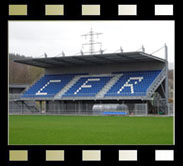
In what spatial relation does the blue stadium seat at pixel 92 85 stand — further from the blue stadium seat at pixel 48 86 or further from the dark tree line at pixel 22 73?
the dark tree line at pixel 22 73

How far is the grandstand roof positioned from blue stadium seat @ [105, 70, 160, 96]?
1.35 meters

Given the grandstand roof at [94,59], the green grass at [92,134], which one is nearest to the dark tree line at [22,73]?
the grandstand roof at [94,59]

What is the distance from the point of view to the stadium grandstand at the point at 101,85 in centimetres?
3070

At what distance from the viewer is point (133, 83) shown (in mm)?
32250

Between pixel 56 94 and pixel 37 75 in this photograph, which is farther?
pixel 37 75

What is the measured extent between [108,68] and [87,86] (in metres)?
3.12

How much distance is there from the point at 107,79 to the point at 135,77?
3.14 meters

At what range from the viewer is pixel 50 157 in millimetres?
4617

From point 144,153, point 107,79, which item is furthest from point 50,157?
point 107,79

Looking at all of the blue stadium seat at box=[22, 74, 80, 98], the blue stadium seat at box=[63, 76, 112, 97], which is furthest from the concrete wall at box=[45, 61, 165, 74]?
the blue stadium seat at box=[63, 76, 112, 97]

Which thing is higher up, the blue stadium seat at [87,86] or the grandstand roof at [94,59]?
the grandstand roof at [94,59]

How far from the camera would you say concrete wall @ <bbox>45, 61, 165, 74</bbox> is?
3331cm
